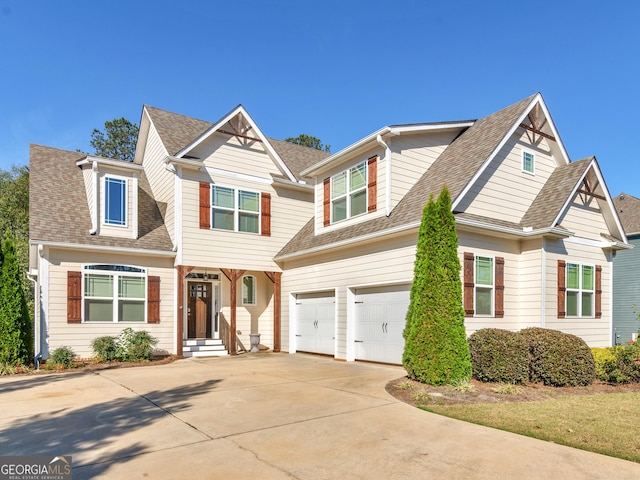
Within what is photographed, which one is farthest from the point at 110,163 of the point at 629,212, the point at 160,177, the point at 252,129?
the point at 629,212

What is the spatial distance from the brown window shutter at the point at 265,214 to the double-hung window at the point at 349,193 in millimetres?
2729

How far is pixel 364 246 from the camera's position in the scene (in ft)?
41.8

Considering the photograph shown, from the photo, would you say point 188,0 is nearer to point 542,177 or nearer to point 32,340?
point 32,340

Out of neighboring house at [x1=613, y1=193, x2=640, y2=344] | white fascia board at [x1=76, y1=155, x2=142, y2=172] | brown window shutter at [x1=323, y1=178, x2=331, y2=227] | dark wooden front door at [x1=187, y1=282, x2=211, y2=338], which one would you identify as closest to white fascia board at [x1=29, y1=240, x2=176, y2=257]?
dark wooden front door at [x1=187, y1=282, x2=211, y2=338]

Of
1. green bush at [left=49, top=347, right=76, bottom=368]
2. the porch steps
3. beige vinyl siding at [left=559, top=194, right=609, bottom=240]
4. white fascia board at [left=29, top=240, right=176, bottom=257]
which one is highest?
beige vinyl siding at [left=559, top=194, right=609, bottom=240]

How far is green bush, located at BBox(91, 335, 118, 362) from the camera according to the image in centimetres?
1294

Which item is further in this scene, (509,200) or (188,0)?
(188,0)

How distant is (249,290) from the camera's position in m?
17.1

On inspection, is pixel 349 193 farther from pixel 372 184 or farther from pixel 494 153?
pixel 494 153

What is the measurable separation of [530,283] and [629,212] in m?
13.6

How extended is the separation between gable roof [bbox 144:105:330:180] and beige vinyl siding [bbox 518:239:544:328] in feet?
25.4

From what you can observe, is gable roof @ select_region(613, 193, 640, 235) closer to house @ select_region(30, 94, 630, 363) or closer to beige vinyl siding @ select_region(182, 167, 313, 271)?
house @ select_region(30, 94, 630, 363)

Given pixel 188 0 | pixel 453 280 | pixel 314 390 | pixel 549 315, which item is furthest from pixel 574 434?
pixel 188 0

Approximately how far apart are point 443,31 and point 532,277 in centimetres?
892
